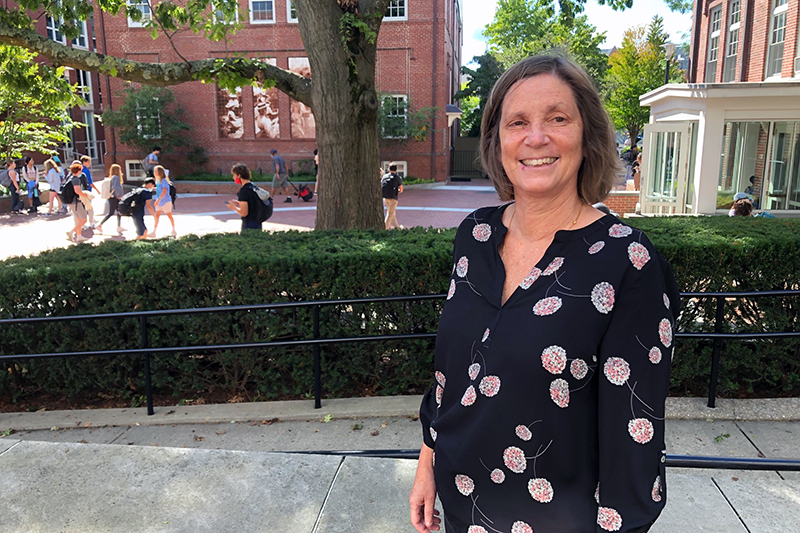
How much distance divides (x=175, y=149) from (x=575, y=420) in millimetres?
30039

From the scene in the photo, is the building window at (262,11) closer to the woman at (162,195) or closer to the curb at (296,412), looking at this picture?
the woman at (162,195)

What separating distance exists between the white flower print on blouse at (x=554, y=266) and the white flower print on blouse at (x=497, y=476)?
51 cm

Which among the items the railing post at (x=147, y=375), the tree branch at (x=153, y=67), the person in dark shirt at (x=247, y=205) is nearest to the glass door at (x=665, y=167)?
the tree branch at (x=153, y=67)

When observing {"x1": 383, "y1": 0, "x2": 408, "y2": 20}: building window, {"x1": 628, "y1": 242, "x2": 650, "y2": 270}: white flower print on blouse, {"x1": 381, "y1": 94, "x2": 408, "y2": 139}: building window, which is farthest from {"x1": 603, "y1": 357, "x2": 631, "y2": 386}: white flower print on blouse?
{"x1": 383, "y1": 0, "x2": 408, "y2": 20}: building window

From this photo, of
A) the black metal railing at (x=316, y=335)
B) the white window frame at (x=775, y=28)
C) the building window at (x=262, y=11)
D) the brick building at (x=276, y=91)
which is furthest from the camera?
the building window at (x=262, y=11)

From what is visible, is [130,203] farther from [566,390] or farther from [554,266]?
[566,390]

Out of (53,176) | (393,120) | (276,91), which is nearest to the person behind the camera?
(53,176)

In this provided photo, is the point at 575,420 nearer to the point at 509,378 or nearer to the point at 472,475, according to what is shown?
the point at 509,378

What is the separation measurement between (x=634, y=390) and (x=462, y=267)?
58cm

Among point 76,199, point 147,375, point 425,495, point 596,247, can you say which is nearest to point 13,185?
point 76,199

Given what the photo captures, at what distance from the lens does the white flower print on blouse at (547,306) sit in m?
1.50

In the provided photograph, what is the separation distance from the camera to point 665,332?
1.45 m

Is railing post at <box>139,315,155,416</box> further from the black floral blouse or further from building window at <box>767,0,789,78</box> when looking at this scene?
building window at <box>767,0,789,78</box>

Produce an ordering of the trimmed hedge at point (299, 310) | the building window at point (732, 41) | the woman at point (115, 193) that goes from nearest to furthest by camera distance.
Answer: the trimmed hedge at point (299, 310) < the woman at point (115, 193) < the building window at point (732, 41)
